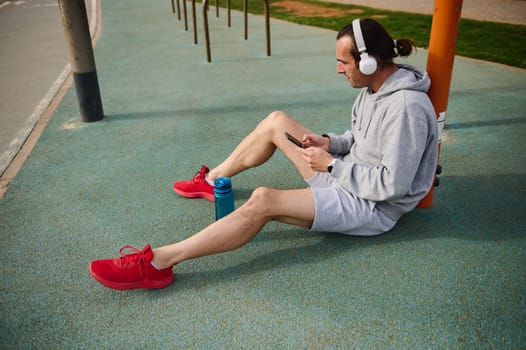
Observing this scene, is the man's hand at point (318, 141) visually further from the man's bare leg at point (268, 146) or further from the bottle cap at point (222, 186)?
the bottle cap at point (222, 186)

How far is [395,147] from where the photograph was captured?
221 cm

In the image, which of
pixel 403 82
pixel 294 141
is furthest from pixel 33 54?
pixel 403 82

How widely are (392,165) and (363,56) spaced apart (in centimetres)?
56

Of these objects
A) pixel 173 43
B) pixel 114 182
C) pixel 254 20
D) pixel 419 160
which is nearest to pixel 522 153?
pixel 419 160

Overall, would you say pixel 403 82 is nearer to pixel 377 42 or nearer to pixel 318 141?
pixel 377 42

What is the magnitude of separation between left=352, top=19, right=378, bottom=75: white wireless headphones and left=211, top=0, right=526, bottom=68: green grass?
5.01 metres

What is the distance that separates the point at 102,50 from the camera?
827 cm

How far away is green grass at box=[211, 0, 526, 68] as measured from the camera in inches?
269

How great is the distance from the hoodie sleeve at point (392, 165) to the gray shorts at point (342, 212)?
0.23ft

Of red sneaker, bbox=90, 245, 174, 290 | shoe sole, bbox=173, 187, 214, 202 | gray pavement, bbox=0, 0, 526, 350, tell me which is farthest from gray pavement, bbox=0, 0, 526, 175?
red sneaker, bbox=90, 245, 174, 290

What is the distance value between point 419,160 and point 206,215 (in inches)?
57.2

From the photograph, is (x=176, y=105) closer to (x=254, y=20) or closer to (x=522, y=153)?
(x=522, y=153)

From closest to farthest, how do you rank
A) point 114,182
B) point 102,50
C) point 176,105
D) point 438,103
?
point 438,103 < point 114,182 < point 176,105 < point 102,50

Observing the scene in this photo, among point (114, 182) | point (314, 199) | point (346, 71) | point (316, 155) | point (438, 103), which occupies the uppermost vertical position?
point (346, 71)
